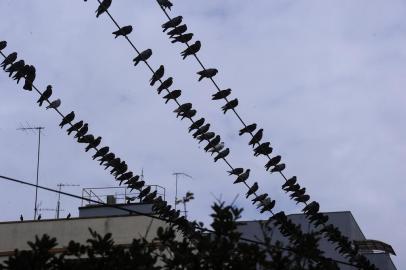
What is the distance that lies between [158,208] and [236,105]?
1.73 meters

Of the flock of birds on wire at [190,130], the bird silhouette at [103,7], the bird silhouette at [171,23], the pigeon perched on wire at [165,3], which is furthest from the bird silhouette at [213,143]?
the bird silhouette at [103,7]

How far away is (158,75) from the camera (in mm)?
8383

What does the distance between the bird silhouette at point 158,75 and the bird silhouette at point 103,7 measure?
44.1 inches

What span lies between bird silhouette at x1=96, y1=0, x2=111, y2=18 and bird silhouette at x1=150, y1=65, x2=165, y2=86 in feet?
3.68

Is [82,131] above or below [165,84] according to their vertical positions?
below

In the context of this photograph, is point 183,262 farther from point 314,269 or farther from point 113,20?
point 113,20

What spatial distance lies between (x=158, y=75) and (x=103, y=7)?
120 cm

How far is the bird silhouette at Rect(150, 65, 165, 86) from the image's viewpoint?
8344 mm

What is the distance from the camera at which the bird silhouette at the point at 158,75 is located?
27.4 feet

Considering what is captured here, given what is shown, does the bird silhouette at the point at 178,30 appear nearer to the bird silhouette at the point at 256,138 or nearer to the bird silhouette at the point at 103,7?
the bird silhouette at the point at 103,7

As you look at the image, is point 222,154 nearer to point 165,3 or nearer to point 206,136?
point 206,136

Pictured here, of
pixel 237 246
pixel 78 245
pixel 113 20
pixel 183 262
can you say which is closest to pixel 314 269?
pixel 237 246

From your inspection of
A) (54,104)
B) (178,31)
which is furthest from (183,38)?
(54,104)

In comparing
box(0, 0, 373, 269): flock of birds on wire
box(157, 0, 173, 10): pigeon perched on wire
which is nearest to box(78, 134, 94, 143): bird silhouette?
box(0, 0, 373, 269): flock of birds on wire
